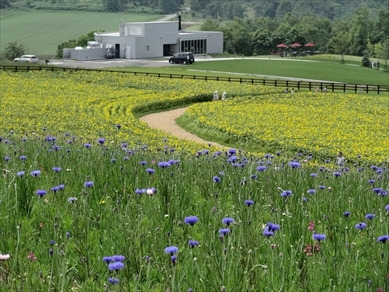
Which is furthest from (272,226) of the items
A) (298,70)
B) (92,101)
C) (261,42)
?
(261,42)

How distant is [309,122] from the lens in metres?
35.0

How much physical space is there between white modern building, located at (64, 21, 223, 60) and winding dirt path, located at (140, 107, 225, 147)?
5521 cm

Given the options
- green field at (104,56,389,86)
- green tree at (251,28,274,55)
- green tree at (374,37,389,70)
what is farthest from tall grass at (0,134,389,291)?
green tree at (251,28,274,55)

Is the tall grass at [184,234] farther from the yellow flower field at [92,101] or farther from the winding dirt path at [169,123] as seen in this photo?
the winding dirt path at [169,123]

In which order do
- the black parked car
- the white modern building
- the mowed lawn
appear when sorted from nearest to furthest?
the mowed lawn < the black parked car < the white modern building

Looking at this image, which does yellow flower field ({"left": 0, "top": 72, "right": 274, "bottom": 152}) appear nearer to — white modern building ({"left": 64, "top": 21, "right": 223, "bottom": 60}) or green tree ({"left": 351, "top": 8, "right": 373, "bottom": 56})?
white modern building ({"left": 64, "top": 21, "right": 223, "bottom": 60})

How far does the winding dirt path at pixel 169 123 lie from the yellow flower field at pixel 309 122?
2.96 ft

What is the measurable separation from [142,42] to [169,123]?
6159 centimetres

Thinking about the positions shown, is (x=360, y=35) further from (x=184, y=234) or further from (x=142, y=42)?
(x=184, y=234)

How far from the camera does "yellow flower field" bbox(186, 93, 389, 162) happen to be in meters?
28.8

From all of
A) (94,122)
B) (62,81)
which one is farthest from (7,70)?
(94,122)

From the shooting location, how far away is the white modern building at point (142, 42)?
3841 inches

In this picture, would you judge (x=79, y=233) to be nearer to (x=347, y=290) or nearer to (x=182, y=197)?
(x=182, y=197)

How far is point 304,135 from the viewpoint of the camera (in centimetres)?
3078
